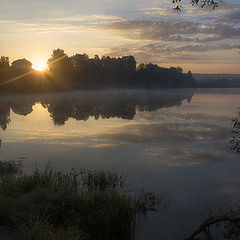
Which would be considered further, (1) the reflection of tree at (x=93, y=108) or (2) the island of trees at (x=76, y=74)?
(2) the island of trees at (x=76, y=74)

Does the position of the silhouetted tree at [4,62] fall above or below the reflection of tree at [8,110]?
above

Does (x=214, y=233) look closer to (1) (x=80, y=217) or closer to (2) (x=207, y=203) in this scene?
(2) (x=207, y=203)

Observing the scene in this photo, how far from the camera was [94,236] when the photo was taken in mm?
13430

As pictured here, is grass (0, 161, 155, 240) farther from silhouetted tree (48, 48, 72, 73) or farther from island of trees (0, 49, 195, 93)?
silhouetted tree (48, 48, 72, 73)

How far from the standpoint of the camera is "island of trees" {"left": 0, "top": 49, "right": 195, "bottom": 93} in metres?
117

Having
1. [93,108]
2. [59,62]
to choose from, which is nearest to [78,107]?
[93,108]

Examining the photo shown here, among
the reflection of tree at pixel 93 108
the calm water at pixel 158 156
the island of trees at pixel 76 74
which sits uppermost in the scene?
A: the island of trees at pixel 76 74

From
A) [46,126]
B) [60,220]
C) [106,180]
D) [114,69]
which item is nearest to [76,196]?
[60,220]

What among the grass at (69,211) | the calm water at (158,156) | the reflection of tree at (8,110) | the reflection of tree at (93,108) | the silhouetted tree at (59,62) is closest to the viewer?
the grass at (69,211)

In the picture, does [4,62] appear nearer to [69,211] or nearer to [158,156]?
[158,156]

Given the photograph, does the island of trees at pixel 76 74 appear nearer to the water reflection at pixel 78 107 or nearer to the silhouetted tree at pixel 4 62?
the silhouetted tree at pixel 4 62

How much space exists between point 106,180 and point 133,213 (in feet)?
15.6

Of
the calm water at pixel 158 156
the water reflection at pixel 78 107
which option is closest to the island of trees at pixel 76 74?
the water reflection at pixel 78 107

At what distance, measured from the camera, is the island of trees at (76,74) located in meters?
117
